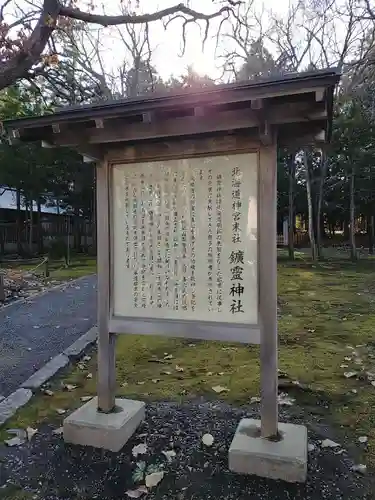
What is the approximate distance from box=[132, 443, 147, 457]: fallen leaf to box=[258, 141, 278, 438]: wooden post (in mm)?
1010

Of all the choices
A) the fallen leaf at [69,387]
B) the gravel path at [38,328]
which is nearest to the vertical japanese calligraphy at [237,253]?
the fallen leaf at [69,387]

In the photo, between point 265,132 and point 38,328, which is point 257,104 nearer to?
point 265,132

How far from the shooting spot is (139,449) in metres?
3.49

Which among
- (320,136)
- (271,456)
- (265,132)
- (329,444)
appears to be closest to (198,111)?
(265,132)

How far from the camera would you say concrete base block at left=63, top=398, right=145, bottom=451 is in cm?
350

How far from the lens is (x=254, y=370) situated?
5391 mm

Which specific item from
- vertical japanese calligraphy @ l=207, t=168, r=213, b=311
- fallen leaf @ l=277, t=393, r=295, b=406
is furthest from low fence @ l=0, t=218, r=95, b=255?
vertical japanese calligraphy @ l=207, t=168, r=213, b=311

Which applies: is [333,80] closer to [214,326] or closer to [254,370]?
[214,326]

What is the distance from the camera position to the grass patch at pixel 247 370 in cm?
423

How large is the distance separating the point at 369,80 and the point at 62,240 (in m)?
19.1

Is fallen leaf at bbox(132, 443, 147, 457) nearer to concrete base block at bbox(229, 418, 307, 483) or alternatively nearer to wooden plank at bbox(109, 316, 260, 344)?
concrete base block at bbox(229, 418, 307, 483)

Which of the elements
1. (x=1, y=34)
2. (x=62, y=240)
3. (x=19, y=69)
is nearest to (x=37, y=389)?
(x=19, y=69)

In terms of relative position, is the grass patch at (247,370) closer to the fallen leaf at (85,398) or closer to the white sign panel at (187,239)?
the fallen leaf at (85,398)

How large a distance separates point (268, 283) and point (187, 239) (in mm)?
786
